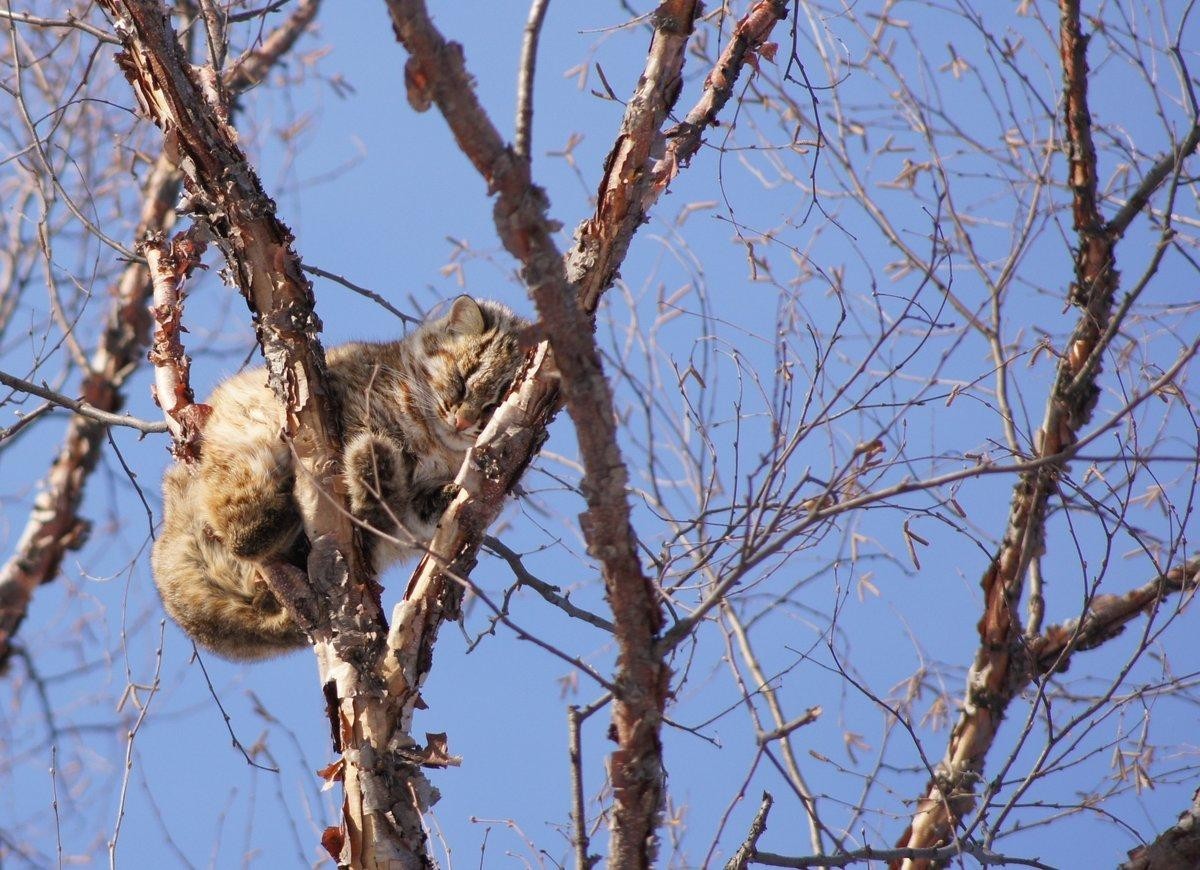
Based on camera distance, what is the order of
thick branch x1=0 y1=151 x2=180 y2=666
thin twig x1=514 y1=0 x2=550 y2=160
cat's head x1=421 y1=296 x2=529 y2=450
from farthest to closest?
thick branch x1=0 y1=151 x2=180 y2=666 < cat's head x1=421 y1=296 x2=529 y2=450 < thin twig x1=514 y1=0 x2=550 y2=160

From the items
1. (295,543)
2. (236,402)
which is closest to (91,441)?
(236,402)

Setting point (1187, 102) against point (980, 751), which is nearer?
point (1187, 102)

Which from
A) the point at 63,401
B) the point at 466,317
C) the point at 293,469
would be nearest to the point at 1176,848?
the point at 293,469

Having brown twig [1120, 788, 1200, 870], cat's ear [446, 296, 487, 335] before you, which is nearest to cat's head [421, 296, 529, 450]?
cat's ear [446, 296, 487, 335]

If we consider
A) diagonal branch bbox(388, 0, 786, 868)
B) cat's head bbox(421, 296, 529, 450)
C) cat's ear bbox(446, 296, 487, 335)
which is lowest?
diagonal branch bbox(388, 0, 786, 868)

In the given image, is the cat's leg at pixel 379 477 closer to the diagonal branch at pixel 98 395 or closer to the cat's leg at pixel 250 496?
the cat's leg at pixel 250 496

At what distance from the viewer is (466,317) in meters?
4.11

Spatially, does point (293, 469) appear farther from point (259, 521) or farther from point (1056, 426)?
point (1056, 426)

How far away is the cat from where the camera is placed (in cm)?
308

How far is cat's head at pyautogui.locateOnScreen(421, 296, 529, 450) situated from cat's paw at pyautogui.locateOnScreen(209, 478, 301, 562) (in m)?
0.72

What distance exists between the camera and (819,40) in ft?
12.1

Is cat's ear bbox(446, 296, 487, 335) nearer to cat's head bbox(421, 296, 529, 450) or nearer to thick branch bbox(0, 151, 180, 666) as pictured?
cat's head bbox(421, 296, 529, 450)

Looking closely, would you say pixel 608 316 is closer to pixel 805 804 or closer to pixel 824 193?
pixel 824 193

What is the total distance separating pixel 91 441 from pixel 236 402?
10.2ft
